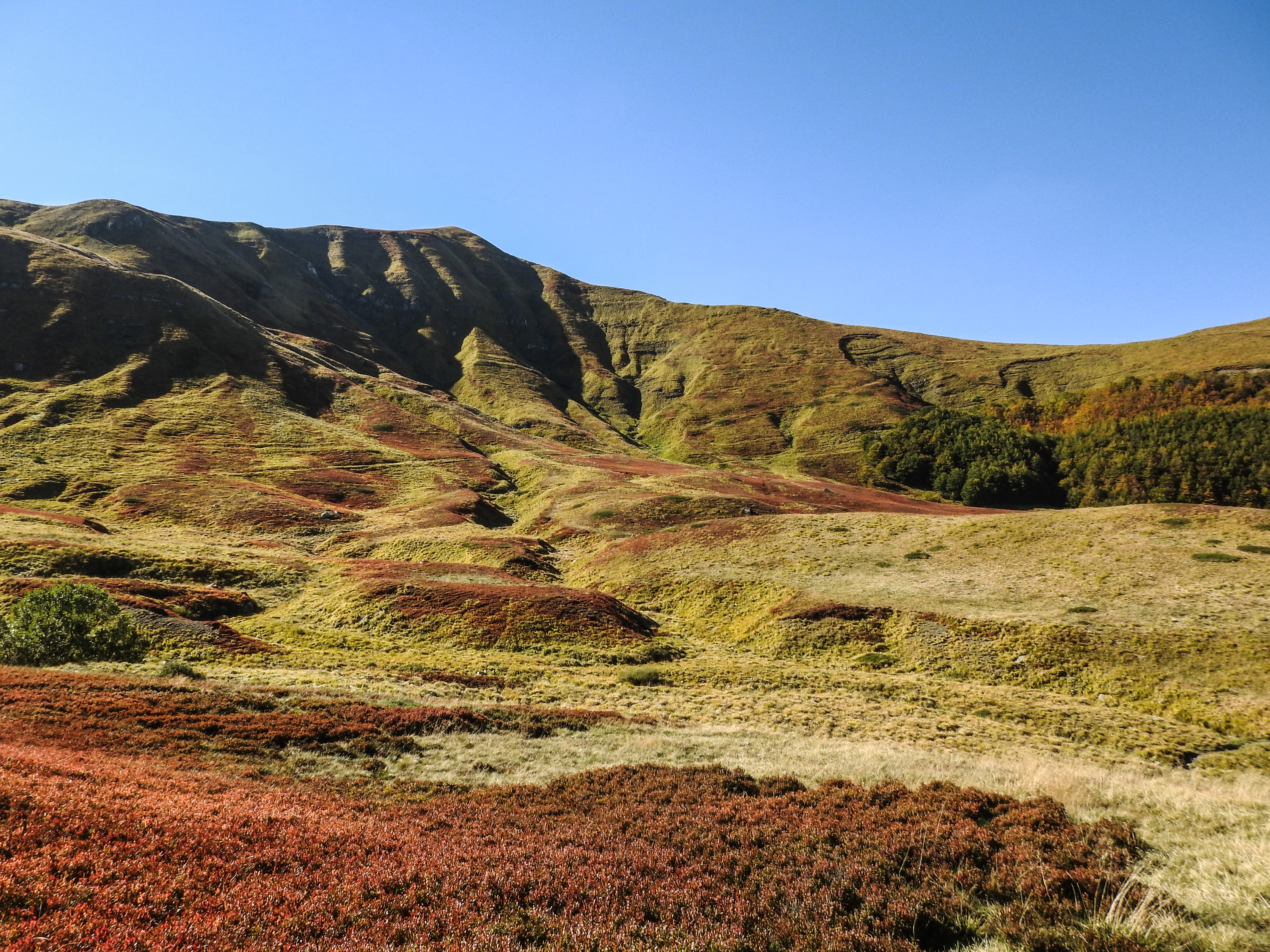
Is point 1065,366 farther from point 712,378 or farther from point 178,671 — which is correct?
point 178,671

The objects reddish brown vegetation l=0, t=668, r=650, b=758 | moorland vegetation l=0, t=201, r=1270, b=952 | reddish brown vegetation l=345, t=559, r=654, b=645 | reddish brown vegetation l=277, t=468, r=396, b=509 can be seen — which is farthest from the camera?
reddish brown vegetation l=277, t=468, r=396, b=509

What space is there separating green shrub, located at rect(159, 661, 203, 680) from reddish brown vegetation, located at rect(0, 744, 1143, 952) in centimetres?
1382

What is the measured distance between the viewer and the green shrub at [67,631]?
80.0 feet

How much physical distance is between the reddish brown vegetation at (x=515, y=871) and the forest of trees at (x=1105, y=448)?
105m

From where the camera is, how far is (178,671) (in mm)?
24125

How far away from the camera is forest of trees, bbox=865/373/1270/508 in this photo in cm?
9856

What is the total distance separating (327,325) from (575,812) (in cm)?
21456

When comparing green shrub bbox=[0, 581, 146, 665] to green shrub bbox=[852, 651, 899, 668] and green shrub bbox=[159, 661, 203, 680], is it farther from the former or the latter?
green shrub bbox=[852, 651, 899, 668]

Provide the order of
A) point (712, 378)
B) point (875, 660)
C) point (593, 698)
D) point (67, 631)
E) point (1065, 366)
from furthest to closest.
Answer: point (712, 378) < point (1065, 366) < point (875, 660) < point (593, 698) < point (67, 631)

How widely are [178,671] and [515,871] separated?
23.9 m

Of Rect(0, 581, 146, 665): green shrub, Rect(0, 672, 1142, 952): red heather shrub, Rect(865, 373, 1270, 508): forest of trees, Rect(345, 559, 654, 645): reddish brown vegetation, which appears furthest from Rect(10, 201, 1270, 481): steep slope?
Rect(0, 672, 1142, 952): red heather shrub

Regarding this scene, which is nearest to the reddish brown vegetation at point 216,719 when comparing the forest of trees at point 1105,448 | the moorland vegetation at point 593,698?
the moorland vegetation at point 593,698

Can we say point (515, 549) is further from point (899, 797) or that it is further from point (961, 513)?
point (961, 513)

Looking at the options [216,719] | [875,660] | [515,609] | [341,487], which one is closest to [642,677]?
[515,609]
